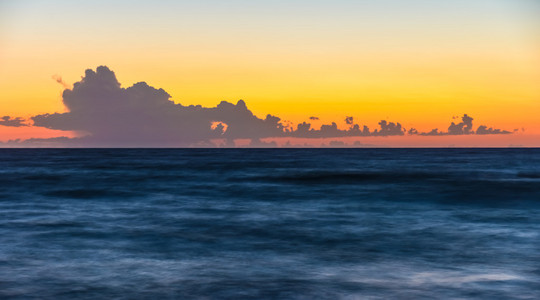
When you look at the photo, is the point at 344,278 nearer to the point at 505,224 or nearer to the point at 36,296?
the point at 36,296

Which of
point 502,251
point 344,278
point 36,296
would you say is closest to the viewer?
point 36,296

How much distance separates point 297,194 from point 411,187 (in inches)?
347

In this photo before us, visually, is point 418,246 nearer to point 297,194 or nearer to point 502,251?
point 502,251

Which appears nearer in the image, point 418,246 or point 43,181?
point 418,246

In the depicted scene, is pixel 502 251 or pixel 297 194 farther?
pixel 297 194

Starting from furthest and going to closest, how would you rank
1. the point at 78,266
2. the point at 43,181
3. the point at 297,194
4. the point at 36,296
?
the point at 43,181
the point at 297,194
the point at 78,266
the point at 36,296

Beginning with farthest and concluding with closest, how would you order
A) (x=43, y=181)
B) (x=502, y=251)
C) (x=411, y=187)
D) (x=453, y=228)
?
1. (x=43, y=181)
2. (x=411, y=187)
3. (x=453, y=228)
4. (x=502, y=251)

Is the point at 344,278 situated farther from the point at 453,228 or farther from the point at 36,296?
the point at 453,228

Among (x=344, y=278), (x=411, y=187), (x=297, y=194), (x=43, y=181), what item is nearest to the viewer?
(x=344, y=278)

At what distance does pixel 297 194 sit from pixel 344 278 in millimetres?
21774

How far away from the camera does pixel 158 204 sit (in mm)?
27250

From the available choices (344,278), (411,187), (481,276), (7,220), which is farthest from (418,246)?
(411,187)

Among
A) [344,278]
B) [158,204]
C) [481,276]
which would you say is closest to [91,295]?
[344,278]

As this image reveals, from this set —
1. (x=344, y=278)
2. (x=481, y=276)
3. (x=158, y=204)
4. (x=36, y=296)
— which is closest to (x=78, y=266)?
(x=36, y=296)
